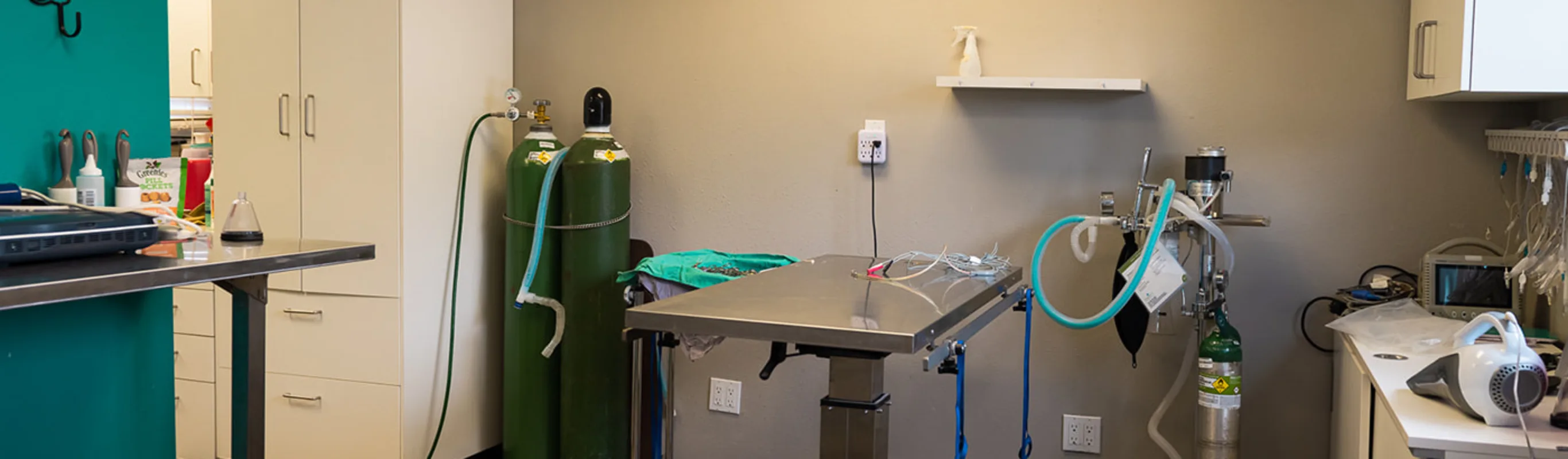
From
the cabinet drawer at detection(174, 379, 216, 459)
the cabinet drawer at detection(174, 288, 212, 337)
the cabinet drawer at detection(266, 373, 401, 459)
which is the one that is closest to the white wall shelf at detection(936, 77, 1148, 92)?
the cabinet drawer at detection(266, 373, 401, 459)

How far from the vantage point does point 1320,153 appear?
2.74 m

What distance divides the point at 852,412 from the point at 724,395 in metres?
1.58

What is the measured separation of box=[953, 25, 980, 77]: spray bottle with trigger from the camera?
2895 mm

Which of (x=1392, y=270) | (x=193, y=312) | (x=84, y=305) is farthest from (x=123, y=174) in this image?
(x=1392, y=270)

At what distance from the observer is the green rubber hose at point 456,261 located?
320 centimetres

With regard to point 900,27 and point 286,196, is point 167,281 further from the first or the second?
point 900,27

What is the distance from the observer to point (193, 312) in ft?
11.3

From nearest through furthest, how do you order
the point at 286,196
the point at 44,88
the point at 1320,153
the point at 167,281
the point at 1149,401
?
the point at 167,281 → the point at 44,88 → the point at 1320,153 → the point at 1149,401 → the point at 286,196

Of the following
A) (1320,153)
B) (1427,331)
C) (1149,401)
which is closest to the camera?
(1427,331)

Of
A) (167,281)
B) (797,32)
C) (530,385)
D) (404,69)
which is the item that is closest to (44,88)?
(167,281)

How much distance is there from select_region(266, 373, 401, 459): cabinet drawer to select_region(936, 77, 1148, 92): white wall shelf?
1709 millimetres

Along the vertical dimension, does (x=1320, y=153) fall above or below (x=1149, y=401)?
above

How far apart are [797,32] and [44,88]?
181cm

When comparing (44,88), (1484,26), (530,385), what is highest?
(1484,26)
